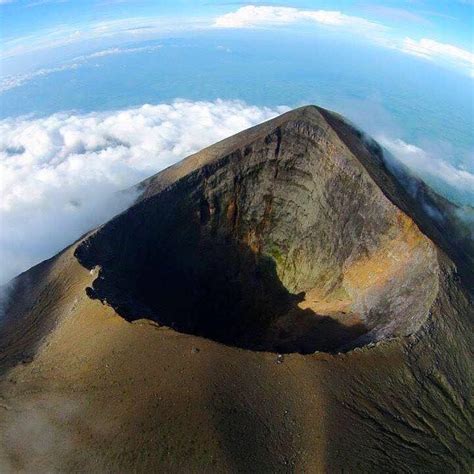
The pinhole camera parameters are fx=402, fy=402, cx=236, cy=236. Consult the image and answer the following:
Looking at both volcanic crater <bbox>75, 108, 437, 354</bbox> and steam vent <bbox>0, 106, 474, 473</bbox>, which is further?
volcanic crater <bbox>75, 108, 437, 354</bbox>

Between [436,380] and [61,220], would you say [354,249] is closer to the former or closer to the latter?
[436,380]

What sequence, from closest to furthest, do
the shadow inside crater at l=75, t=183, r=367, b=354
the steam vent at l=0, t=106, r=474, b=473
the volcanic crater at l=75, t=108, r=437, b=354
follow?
the steam vent at l=0, t=106, r=474, b=473
the volcanic crater at l=75, t=108, r=437, b=354
the shadow inside crater at l=75, t=183, r=367, b=354

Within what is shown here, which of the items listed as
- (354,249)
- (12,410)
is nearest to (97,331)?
(12,410)

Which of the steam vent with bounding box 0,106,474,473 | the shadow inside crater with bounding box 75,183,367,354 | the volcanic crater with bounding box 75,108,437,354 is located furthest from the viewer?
the shadow inside crater with bounding box 75,183,367,354

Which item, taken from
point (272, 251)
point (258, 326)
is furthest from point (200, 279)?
point (272, 251)

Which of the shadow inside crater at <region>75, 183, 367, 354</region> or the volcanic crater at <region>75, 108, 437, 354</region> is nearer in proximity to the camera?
the volcanic crater at <region>75, 108, 437, 354</region>

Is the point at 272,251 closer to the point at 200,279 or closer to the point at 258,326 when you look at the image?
the point at 200,279

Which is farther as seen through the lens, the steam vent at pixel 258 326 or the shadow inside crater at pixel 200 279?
the shadow inside crater at pixel 200 279

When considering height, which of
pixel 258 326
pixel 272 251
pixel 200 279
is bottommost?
pixel 258 326
